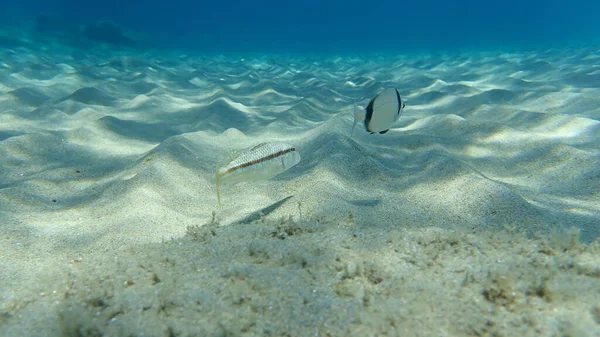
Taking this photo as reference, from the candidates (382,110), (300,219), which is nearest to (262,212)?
(300,219)

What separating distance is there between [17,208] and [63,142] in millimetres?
2143

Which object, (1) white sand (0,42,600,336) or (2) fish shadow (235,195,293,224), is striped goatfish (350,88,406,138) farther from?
(2) fish shadow (235,195,293,224)

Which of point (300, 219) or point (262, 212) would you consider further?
point (262, 212)

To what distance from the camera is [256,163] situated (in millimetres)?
2490

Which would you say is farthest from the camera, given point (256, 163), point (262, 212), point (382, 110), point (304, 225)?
point (382, 110)

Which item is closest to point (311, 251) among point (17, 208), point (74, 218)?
point (74, 218)

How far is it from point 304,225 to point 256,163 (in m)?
0.59

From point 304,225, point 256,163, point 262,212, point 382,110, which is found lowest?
point 262,212

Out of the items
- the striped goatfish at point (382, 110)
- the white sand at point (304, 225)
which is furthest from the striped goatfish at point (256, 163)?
the striped goatfish at point (382, 110)

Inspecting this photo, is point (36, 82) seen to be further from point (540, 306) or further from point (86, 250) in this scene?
point (540, 306)

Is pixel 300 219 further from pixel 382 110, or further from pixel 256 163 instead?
pixel 382 110

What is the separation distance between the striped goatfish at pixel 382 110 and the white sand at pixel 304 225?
726 mm

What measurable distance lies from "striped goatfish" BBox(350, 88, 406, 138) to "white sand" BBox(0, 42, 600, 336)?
726 millimetres

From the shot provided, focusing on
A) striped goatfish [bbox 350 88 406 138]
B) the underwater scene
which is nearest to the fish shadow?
the underwater scene
